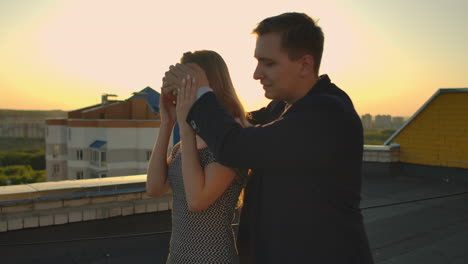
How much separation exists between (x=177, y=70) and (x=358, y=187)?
571 mm

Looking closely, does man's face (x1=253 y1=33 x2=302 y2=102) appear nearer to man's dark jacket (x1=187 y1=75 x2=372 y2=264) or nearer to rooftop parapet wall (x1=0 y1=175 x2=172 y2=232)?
man's dark jacket (x1=187 y1=75 x2=372 y2=264)

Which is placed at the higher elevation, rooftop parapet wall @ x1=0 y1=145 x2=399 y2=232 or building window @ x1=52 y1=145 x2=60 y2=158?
rooftop parapet wall @ x1=0 y1=145 x2=399 y2=232

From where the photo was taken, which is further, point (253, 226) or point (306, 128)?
point (253, 226)

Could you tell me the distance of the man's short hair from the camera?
948mm

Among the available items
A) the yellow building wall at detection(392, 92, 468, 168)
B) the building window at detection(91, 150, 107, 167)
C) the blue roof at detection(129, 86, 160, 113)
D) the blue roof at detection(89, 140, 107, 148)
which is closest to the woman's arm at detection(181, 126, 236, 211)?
the yellow building wall at detection(392, 92, 468, 168)

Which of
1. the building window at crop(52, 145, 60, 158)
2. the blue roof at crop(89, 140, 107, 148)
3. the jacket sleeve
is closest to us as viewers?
the jacket sleeve

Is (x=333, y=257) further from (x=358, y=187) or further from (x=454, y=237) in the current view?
(x=454, y=237)

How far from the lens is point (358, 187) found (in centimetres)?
95

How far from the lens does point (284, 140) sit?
33.6 inches

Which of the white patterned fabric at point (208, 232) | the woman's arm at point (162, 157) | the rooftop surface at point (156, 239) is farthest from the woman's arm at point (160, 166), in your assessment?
the rooftop surface at point (156, 239)

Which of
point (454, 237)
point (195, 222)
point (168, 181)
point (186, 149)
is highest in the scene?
point (186, 149)

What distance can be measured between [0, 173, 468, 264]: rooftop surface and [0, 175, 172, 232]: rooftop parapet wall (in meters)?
0.07

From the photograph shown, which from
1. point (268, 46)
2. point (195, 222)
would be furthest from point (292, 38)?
point (195, 222)

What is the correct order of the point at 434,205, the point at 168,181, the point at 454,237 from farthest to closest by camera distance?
1. the point at 434,205
2. the point at 454,237
3. the point at 168,181
